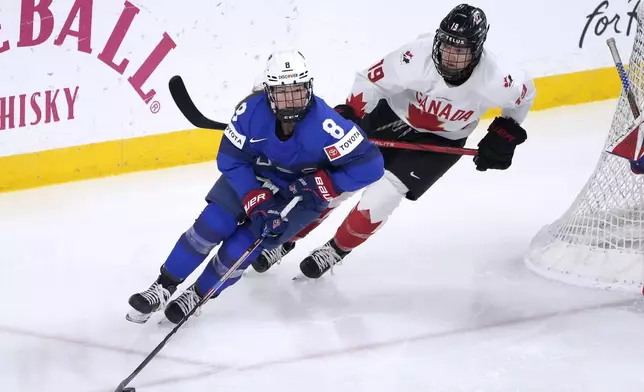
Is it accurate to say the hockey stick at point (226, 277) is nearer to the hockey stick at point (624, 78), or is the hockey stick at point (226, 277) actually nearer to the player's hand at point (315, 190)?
the player's hand at point (315, 190)

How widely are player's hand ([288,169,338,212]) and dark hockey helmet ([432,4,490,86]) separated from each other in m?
0.58

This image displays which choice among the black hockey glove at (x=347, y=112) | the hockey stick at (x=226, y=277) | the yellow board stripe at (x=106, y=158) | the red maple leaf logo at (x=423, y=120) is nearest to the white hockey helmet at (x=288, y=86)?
the hockey stick at (x=226, y=277)

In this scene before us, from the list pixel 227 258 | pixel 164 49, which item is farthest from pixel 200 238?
pixel 164 49

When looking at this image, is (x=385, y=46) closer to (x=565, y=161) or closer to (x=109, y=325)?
(x=565, y=161)

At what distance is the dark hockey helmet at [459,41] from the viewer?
345cm

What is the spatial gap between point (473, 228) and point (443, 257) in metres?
0.37

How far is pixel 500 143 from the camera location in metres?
3.76

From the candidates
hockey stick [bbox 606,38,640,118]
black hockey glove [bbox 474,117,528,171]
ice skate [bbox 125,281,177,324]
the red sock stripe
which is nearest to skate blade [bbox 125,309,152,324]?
ice skate [bbox 125,281,177,324]

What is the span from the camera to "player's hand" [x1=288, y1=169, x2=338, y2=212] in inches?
133

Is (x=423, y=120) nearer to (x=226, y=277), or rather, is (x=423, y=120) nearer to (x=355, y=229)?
(x=355, y=229)

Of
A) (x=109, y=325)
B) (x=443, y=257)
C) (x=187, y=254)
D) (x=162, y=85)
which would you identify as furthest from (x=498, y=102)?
(x=162, y=85)

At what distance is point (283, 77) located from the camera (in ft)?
10.4

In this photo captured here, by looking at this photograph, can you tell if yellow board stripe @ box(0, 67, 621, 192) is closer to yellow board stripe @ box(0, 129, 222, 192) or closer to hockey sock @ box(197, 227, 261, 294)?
yellow board stripe @ box(0, 129, 222, 192)

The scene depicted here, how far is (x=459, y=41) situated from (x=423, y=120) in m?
0.46
